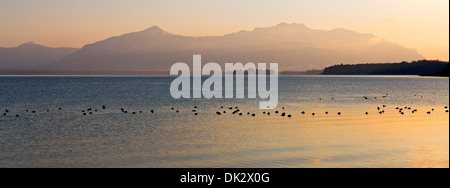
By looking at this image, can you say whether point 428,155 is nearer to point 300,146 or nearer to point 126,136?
point 300,146

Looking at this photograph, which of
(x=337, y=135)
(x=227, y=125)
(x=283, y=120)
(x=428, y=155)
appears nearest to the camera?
(x=428, y=155)

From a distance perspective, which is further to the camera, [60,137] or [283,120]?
[283,120]

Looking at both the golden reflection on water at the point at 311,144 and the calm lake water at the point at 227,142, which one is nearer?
the golden reflection on water at the point at 311,144

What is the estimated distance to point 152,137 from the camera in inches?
1147

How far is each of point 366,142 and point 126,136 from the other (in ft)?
48.0

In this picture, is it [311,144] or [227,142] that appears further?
[227,142]

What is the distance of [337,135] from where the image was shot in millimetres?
28484

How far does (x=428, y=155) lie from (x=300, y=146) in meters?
6.13

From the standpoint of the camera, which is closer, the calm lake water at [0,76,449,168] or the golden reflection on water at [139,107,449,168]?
the golden reflection on water at [139,107,449,168]
